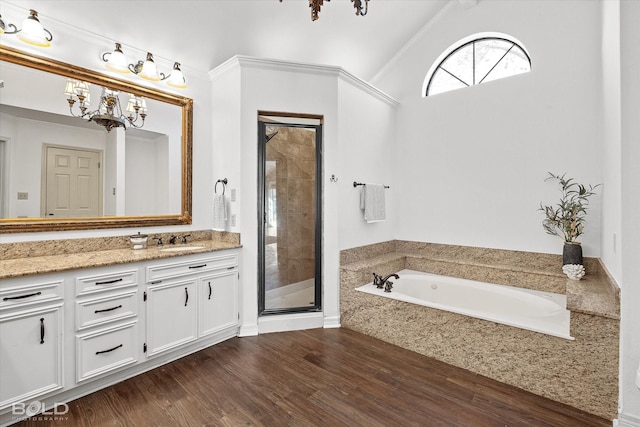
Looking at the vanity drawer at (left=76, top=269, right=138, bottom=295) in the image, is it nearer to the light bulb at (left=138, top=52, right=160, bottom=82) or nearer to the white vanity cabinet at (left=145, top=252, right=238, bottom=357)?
the white vanity cabinet at (left=145, top=252, right=238, bottom=357)

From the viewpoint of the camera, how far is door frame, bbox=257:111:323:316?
310 cm

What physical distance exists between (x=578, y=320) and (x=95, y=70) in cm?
405

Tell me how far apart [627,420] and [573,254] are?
4.80 feet

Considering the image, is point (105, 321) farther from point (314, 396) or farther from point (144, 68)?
point (144, 68)

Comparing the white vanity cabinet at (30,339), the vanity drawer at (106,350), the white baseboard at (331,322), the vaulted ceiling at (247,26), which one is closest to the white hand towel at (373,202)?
the white baseboard at (331,322)

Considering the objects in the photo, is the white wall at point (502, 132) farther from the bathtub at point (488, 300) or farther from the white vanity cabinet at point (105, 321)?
the white vanity cabinet at point (105, 321)

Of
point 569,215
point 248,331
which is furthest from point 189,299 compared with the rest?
point 569,215

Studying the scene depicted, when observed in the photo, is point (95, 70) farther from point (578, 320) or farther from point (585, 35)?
point (585, 35)

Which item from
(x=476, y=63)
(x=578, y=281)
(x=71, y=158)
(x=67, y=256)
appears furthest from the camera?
(x=476, y=63)

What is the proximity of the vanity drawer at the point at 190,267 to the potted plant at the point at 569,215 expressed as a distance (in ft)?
10.2

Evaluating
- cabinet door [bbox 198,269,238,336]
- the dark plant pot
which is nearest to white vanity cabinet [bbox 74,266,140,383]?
cabinet door [bbox 198,269,238,336]

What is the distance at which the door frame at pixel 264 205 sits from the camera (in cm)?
310

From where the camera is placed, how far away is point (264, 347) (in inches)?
108

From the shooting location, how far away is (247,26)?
3104mm
